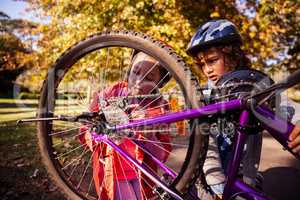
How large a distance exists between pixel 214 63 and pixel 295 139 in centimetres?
120

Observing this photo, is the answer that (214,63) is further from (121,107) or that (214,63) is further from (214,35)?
(121,107)

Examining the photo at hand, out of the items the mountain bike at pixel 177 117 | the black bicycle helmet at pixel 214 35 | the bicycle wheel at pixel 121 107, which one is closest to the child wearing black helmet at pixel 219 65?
the black bicycle helmet at pixel 214 35

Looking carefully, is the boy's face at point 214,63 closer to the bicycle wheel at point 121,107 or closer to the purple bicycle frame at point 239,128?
the bicycle wheel at point 121,107

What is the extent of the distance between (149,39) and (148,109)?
1.87ft

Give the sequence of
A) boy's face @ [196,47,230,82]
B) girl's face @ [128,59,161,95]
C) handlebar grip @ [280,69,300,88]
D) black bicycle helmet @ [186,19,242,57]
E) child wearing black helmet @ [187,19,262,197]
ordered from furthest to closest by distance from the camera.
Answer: boy's face @ [196,47,230,82]
black bicycle helmet @ [186,19,242,57]
girl's face @ [128,59,161,95]
child wearing black helmet @ [187,19,262,197]
handlebar grip @ [280,69,300,88]

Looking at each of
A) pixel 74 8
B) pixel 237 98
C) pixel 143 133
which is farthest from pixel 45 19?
pixel 237 98

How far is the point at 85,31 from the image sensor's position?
7.82 metres

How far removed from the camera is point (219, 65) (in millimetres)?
2492

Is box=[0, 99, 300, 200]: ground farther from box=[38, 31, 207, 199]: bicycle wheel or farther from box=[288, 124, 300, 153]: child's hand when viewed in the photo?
box=[38, 31, 207, 199]: bicycle wheel

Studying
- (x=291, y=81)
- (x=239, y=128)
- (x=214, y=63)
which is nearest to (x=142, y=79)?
(x=214, y=63)

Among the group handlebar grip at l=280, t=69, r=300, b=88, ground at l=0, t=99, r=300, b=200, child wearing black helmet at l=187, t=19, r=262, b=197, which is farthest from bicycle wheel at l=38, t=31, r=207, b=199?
ground at l=0, t=99, r=300, b=200

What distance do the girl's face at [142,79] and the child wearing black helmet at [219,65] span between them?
17.5 inches

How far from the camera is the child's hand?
145 cm

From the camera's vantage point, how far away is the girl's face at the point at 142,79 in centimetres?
222
